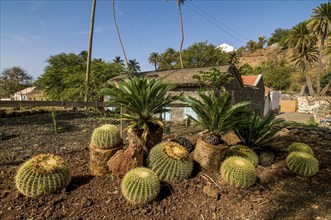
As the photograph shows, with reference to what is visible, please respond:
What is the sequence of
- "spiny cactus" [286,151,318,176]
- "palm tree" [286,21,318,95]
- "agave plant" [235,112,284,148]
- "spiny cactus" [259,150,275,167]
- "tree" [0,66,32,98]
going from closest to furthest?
"spiny cactus" [286,151,318,176] < "spiny cactus" [259,150,275,167] < "agave plant" [235,112,284,148] < "palm tree" [286,21,318,95] < "tree" [0,66,32,98]

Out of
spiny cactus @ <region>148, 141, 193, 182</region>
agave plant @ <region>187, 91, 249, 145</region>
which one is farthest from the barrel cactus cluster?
spiny cactus @ <region>148, 141, 193, 182</region>

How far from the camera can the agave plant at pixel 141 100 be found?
10.5 ft

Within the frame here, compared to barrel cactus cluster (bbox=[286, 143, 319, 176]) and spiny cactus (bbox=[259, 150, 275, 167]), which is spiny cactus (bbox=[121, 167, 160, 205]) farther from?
barrel cactus cluster (bbox=[286, 143, 319, 176])

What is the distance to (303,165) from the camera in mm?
3451

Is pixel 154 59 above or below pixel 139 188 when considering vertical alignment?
above

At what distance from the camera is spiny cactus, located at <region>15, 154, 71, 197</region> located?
2367 millimetres

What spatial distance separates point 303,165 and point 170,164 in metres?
2.42

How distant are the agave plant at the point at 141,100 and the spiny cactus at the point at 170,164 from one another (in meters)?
0.45

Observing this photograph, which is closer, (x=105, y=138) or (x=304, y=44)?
(x=105, y=138)

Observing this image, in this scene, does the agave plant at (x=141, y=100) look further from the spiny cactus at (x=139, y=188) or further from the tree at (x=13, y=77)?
the tree at (x=13, y=77)

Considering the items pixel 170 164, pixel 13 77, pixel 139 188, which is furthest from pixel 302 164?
pixel 13 77

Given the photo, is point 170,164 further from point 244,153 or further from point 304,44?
point 304,44

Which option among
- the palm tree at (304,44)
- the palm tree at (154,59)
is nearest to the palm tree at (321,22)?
the palm tree at (304,44)

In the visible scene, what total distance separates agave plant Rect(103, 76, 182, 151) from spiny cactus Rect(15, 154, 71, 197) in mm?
1216
